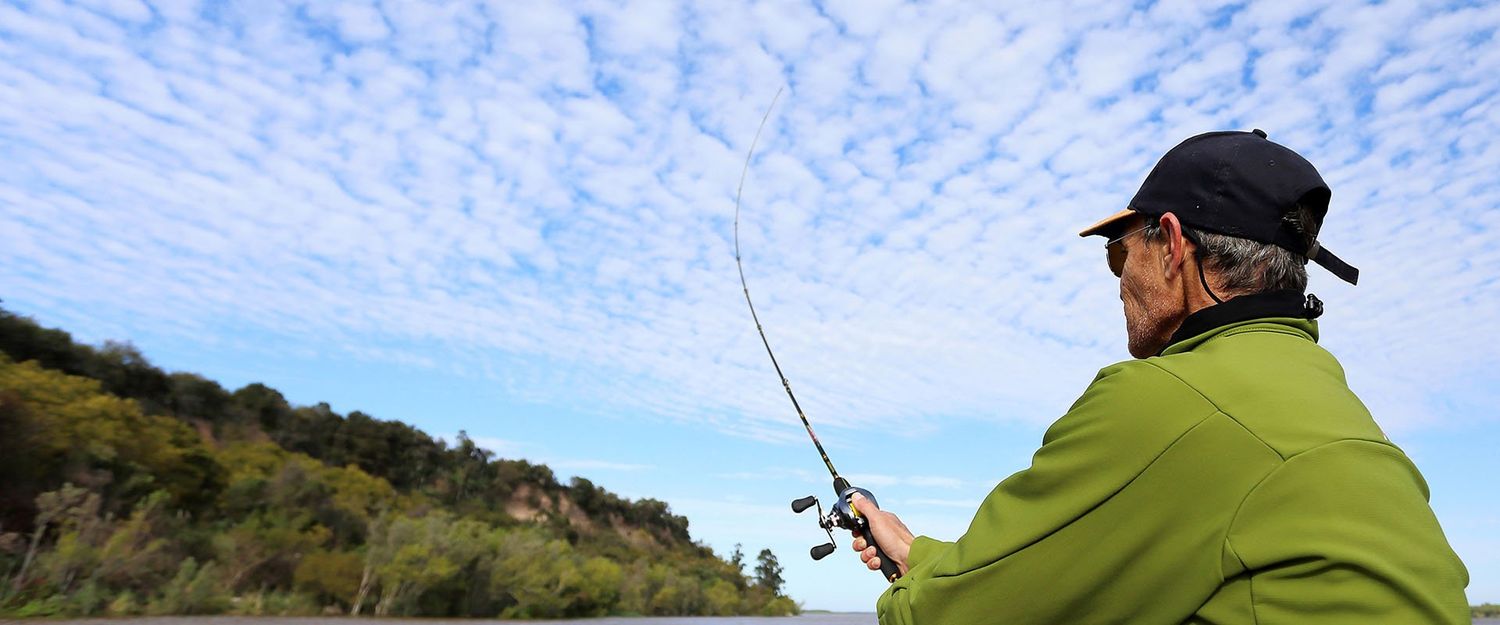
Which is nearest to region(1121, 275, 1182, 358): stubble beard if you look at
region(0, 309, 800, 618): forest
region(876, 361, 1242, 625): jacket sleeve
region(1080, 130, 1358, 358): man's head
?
region(1080, 130, 1358, 358): man's head

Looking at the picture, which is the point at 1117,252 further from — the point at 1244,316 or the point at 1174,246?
the point at 1244,316

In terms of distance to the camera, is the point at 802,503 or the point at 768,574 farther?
the point at 768,574

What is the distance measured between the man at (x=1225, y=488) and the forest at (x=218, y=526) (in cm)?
1795

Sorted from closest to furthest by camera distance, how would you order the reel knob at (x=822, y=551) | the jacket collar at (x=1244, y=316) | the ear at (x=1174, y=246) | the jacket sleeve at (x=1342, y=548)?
the jacket sleeve at (x=1342, y=548), the jacket collar at (x=1244, y=316), the ear at (x=1174, y=246), the reel knob at (x=822, y=551)

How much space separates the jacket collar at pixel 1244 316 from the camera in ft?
5.41

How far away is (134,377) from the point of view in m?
37.7

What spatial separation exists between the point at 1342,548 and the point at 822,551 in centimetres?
225

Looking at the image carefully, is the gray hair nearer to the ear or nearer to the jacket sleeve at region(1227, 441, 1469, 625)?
the ear

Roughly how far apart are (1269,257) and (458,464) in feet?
180

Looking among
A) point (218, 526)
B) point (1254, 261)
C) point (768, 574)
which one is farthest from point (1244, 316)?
point (768, 574)

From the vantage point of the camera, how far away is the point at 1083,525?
4.74 feet

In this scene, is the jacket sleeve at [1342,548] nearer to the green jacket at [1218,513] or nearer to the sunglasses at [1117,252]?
the green jacket at [1218,513]

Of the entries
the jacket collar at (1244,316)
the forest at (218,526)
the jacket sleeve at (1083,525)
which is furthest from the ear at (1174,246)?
the forest at (218,526)

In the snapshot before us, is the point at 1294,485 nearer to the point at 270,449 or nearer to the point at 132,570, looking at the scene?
the point at 132,570
